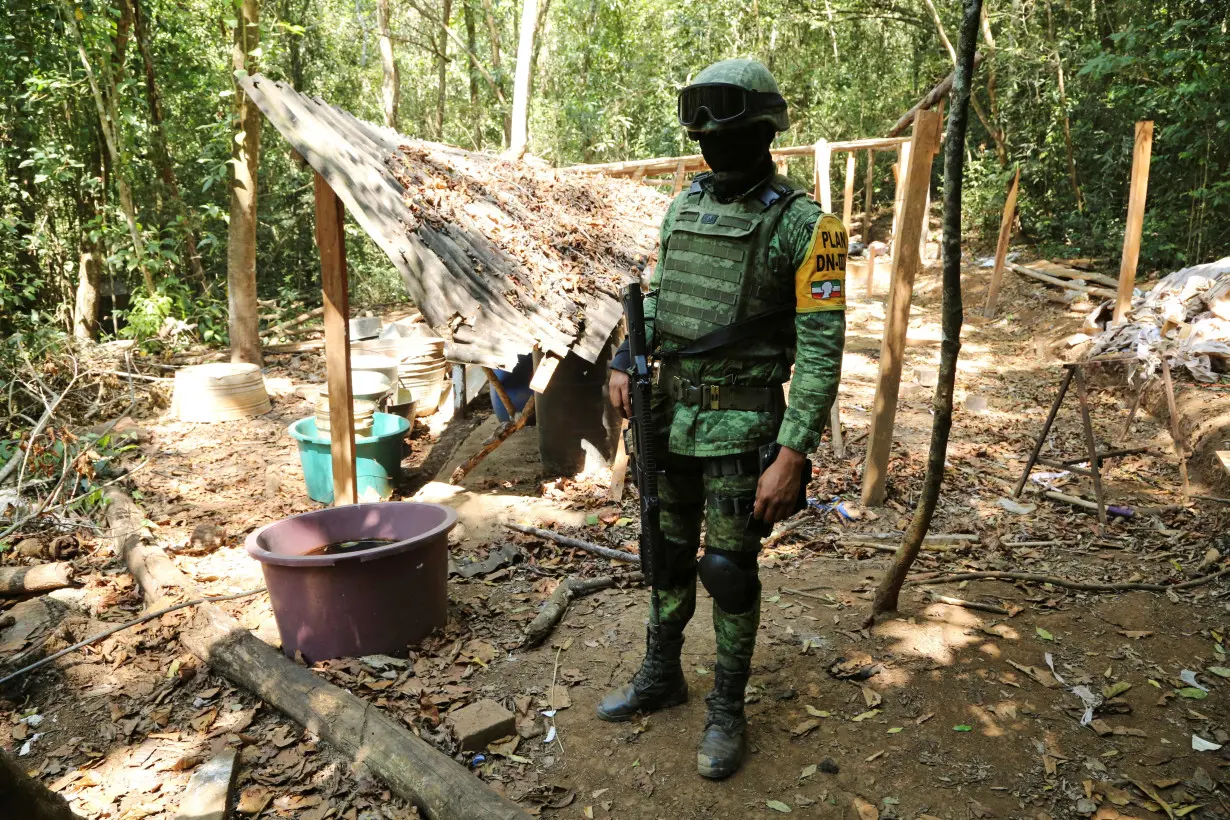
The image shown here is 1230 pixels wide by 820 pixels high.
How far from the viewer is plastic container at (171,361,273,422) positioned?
297 inches

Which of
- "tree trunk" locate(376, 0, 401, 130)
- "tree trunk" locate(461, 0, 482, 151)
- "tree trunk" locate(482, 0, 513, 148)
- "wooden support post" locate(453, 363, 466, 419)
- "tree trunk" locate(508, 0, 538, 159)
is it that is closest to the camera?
"wooden support post" locate(453, 363, 466, 419)

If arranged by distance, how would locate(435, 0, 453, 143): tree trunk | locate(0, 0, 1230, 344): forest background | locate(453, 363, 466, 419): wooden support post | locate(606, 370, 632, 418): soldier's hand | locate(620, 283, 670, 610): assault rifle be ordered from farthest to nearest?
locate(435, 0, 453, 143): tree trunk → locate(0, 0, 1230, 344): forest background → locate(453, 363, 466, 419): wooden support post → locate(606, 370, 632, 418): soldier's hand → locate(620, 283, 670, 610): assault rifle

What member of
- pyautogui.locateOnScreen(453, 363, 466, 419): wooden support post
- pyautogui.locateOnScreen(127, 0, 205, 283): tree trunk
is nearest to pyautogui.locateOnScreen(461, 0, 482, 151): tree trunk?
pyautogui.locateOnScreen(127, 0, 205, 283): tree trunk

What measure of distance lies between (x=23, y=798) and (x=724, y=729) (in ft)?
6.52

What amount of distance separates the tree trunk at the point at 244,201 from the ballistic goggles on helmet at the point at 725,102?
25.2ft

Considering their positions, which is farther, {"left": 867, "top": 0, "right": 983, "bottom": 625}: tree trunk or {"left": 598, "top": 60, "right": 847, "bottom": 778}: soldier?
{"left": 867, "top": 0, "right": 983, "bottom": 625}: tree trunk

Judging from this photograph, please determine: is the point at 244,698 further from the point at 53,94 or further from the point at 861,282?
the point at 861,282

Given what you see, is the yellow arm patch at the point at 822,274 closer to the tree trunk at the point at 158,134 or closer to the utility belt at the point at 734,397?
the utility belt at the point at 734,397

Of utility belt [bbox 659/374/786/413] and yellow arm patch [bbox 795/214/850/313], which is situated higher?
yellow arm patch [bbox 795/214/850/313]

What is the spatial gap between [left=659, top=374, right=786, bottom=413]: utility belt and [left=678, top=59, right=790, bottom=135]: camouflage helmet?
0.84 metres

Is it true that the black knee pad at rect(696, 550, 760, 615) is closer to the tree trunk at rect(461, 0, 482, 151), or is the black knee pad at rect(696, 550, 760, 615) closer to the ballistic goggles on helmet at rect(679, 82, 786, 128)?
the ballistic goggles on helmet at rect(679, 82, 786, 128)

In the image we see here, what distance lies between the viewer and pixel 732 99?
2.44 meters

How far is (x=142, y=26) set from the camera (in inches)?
375

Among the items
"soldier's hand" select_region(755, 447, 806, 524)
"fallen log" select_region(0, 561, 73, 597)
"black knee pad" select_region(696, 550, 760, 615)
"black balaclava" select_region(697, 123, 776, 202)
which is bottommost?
"fallen log" select_region(0, 561, 73, 597)
